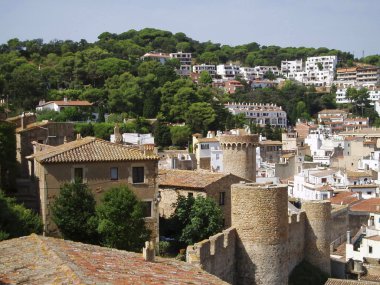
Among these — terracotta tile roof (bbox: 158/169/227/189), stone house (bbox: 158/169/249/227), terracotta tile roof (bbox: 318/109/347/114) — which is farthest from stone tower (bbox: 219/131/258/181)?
terracotta tile roof (bbox: 318/109/347/114)

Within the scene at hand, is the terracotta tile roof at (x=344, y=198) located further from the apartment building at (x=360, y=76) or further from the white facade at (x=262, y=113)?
the apartment building at (x=360, y=76)

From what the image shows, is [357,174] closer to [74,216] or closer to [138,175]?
[138,175]

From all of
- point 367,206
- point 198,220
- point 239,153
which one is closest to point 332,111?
point 367,206

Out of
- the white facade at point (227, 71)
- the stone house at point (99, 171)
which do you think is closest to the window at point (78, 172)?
the stone house at point (99, 171)

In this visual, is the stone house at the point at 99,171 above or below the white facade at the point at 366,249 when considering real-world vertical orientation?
above

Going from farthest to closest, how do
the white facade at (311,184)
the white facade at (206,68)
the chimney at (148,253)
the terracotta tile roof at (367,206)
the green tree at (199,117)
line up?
the white facade at (206,68), the green tree at (199,117), the white facade at (311,184), the terracotta tile roof at (367,206), the chimney at (148,253)

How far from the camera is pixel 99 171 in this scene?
22062 mm

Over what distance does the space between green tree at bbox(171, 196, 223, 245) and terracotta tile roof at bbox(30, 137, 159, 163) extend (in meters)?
2.52

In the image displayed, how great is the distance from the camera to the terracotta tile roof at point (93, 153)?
21.7 metres

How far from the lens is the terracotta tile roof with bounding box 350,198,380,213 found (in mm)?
38219

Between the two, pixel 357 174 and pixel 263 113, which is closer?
pixel 357 174

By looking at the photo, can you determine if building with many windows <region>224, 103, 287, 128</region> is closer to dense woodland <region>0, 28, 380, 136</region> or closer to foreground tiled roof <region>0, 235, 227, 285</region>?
dense woodland <region>0, 28, 380, 136</region>

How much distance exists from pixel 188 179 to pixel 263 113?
85527 mm

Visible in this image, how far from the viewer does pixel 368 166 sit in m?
63.8
